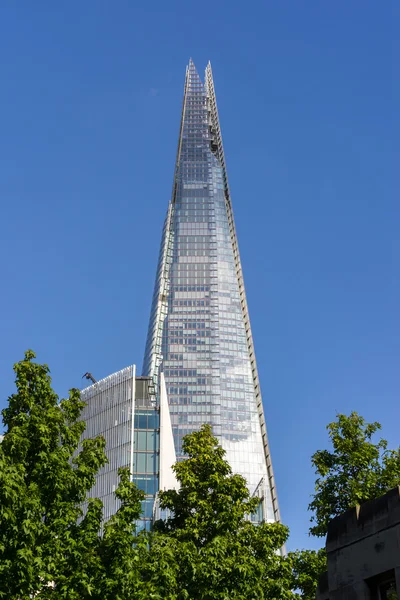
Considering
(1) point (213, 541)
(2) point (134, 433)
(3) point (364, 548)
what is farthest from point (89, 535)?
(2) point (134, 433)

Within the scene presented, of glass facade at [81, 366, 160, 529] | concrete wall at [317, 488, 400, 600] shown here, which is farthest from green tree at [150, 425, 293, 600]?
glass facade at [81, 366, 160, 529]

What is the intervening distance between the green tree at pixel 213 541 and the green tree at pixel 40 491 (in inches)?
151

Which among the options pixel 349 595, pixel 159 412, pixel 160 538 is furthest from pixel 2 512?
pixel 159 412

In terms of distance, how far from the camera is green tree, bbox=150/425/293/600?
103 feet

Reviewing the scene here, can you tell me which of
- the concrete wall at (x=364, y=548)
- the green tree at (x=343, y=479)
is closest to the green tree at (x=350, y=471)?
the green tree at (x=343, y=479)

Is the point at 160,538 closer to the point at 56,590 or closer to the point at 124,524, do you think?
the point at 124,524

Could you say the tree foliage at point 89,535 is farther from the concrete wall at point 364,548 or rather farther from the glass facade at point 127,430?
the glass facade at point 127,430

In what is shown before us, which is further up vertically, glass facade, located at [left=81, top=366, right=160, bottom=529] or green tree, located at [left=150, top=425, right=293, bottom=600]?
glass facade, located at [left=81, top=366, right=160, bottom=529]

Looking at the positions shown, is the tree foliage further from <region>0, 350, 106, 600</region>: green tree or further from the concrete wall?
the concrete wall

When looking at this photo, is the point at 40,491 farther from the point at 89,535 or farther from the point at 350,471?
the point at 350,471

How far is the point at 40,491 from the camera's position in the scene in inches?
1100

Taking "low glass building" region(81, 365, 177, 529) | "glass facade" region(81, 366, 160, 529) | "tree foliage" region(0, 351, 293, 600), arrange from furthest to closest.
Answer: "glass facade" region(81, 366, 160, 529) → "low glass building" region(81, 365, 177, 529) → "tree foliage" region(0, 351, 293, 600)

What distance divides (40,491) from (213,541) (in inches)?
327

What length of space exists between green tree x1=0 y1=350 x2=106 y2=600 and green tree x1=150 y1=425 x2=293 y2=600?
3.84 meters
